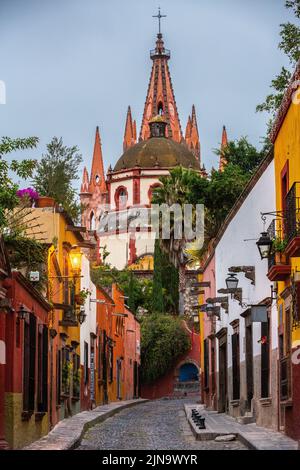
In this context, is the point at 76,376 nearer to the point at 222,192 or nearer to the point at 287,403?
the point at 287,403

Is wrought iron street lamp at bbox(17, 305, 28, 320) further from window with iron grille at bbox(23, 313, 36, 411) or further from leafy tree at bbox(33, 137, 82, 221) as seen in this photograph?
leafy tree at bbox(33, 137, 82, 221)

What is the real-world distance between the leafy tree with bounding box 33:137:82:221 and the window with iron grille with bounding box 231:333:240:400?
6686 millimetres

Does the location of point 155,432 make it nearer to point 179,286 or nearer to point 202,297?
point 202,297

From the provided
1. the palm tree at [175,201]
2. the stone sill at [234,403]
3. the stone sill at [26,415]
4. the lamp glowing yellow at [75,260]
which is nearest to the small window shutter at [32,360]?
the stone sill at [26,415]

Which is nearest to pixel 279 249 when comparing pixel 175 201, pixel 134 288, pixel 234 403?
Result: pixel 234 403

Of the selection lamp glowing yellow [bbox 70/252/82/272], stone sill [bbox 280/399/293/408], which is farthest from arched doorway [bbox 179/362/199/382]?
stone sill [bbox 280/399/293/408]

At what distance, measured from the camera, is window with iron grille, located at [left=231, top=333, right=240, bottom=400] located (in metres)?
26.7

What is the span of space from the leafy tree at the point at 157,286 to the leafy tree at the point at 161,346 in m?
4.32

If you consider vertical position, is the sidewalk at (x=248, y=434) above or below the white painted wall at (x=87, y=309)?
below

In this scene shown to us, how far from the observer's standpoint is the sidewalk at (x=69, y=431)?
18.4 m

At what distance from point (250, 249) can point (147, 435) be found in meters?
4.75

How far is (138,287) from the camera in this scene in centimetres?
6931

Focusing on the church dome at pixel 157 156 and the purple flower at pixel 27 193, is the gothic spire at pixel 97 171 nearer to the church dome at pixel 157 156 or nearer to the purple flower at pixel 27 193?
the church dome at pixel 157 156

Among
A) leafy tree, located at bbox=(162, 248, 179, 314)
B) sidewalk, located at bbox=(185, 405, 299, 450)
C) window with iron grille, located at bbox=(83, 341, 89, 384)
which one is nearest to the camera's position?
sidewalk, located at bbox=(185, 405, 299, 450)
